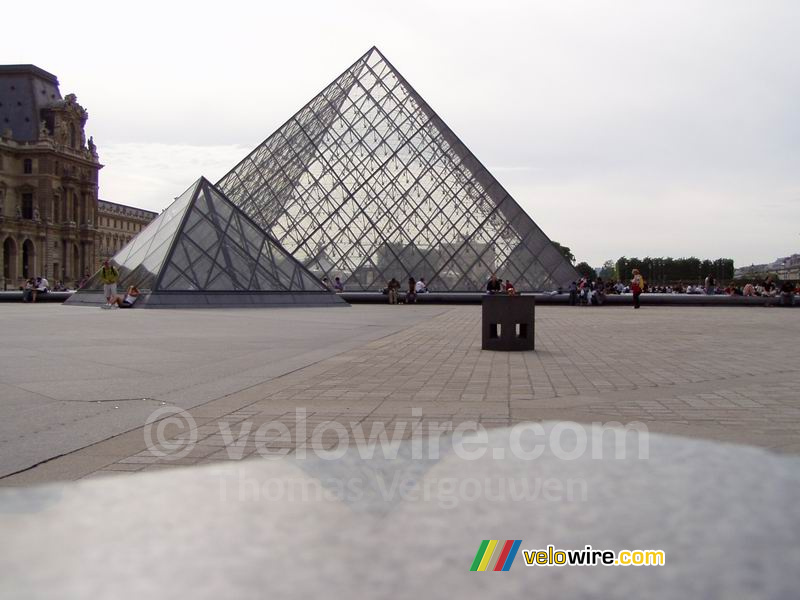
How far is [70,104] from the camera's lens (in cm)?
9288

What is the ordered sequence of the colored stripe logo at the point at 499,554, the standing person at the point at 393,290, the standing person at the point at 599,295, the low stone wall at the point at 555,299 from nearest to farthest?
the colored stripe logo at the point at 499,554
the standing person at the point at 393,290
the low stone wall at the point at 555,299
the standing person at the point at 599,295

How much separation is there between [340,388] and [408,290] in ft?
88.4

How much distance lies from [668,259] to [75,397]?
140 meters

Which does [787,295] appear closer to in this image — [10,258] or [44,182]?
[10,258]

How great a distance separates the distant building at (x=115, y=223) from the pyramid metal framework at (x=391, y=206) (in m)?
78.5

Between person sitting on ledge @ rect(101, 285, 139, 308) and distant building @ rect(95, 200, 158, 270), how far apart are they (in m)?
89.6

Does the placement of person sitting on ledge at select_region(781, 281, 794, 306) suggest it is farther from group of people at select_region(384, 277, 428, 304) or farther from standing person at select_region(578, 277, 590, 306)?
group of people at select_region(384, 277, 428, 304)

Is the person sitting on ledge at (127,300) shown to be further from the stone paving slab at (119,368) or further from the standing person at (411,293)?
the standing person at (411,293)

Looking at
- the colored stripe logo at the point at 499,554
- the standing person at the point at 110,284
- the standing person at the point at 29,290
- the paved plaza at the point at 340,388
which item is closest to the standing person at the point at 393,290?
the standing person at the point at 110,284

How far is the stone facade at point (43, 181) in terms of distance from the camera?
8681cm

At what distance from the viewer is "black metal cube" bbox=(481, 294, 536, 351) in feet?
35.7

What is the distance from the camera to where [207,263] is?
82.6ft

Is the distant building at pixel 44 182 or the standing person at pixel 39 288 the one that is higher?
the distant building at pixel 44 182

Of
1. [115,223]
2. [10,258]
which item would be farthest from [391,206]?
[115,223]
